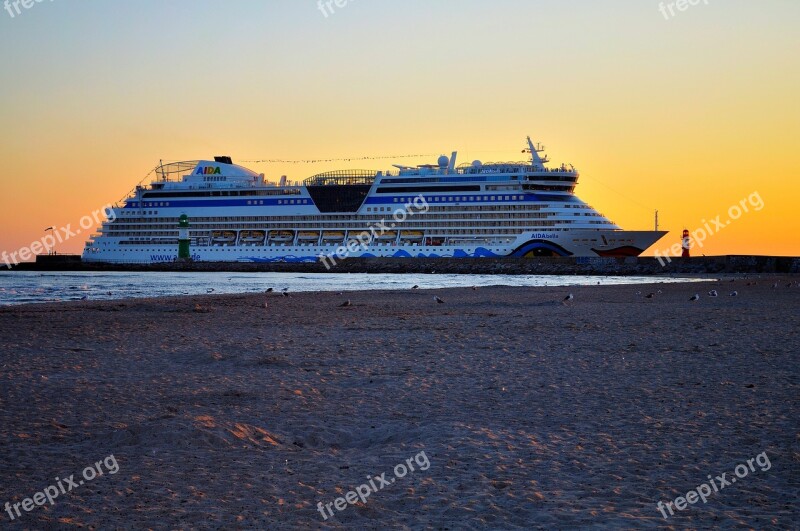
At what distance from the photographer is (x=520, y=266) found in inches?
3004

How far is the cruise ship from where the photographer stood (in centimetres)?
8162

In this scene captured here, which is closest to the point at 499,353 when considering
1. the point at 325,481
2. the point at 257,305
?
the point at 325,481

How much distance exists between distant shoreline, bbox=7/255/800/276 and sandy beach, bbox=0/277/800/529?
5734cm

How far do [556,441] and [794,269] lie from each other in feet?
216

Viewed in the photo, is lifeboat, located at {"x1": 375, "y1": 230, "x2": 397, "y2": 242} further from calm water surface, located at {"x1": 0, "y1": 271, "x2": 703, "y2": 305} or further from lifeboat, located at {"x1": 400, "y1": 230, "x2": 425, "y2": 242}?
calm water surface, located at {"x1": 0, "y1": 271, "x2": 703, "y2": 305}

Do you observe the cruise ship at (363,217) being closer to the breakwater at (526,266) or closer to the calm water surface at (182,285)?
the breakwater at (526,266)

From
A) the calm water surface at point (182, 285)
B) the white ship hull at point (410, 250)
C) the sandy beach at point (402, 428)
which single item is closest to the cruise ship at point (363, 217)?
the white ship hull at point (410, 250)

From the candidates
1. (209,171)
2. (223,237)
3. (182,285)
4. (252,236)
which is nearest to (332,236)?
(252,236)

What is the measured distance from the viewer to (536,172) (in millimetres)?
84438

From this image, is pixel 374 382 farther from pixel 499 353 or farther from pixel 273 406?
pixel 499 353

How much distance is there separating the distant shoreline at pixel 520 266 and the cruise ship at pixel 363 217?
8.24 ft

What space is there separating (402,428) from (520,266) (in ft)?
229

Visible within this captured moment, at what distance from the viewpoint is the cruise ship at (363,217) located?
3214 inches

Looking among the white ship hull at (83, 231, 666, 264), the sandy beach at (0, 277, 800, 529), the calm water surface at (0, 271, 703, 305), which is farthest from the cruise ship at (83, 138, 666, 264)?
the sandy beach at (0, 277, 800, 529)
